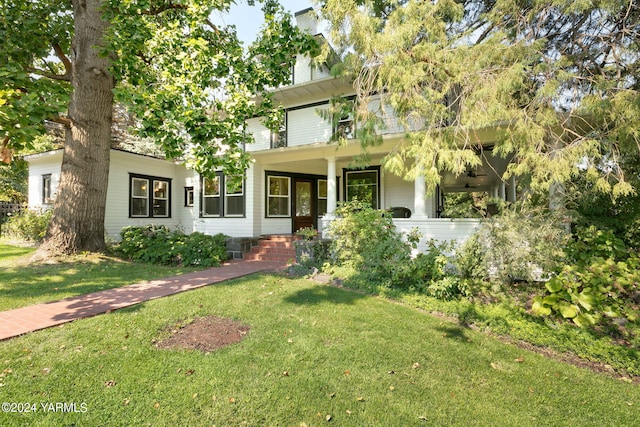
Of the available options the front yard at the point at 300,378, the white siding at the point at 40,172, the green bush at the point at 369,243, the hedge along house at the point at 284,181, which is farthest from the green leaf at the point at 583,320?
the white siding at the point at 40,172

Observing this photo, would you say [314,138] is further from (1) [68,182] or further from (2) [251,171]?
(1) [68,182]

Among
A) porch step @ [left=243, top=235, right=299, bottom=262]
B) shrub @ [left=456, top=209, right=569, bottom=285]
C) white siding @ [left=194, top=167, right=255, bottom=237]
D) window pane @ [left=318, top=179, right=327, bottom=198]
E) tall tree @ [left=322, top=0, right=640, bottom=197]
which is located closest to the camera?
tall tree @ [left=322, top=0, right=640, bottom=197]

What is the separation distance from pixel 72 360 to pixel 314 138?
343 inches

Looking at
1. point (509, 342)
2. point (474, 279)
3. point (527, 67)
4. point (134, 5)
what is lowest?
point (509, 342)

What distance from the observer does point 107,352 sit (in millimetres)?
3223

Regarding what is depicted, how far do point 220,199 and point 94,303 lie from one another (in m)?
6.94

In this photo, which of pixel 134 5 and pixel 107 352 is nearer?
pixel 107 352

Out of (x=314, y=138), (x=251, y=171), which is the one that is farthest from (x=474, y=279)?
(x=251, y=171)

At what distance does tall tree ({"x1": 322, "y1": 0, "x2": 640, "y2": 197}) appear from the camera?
4188mm

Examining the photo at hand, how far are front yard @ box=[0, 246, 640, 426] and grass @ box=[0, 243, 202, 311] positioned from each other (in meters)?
1.79

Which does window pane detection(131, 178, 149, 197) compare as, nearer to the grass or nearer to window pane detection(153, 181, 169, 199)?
window pane detection(153, 181, 169, 199)

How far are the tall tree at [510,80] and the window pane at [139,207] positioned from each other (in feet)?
35.4

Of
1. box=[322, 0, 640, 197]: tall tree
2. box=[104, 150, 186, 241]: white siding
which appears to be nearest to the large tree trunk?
box=[104, 150, 186, 241]: white siding

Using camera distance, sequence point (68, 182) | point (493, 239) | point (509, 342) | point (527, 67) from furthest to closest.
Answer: point (68, 182), point (493, 239), point (527, 67), point (509, 342)
